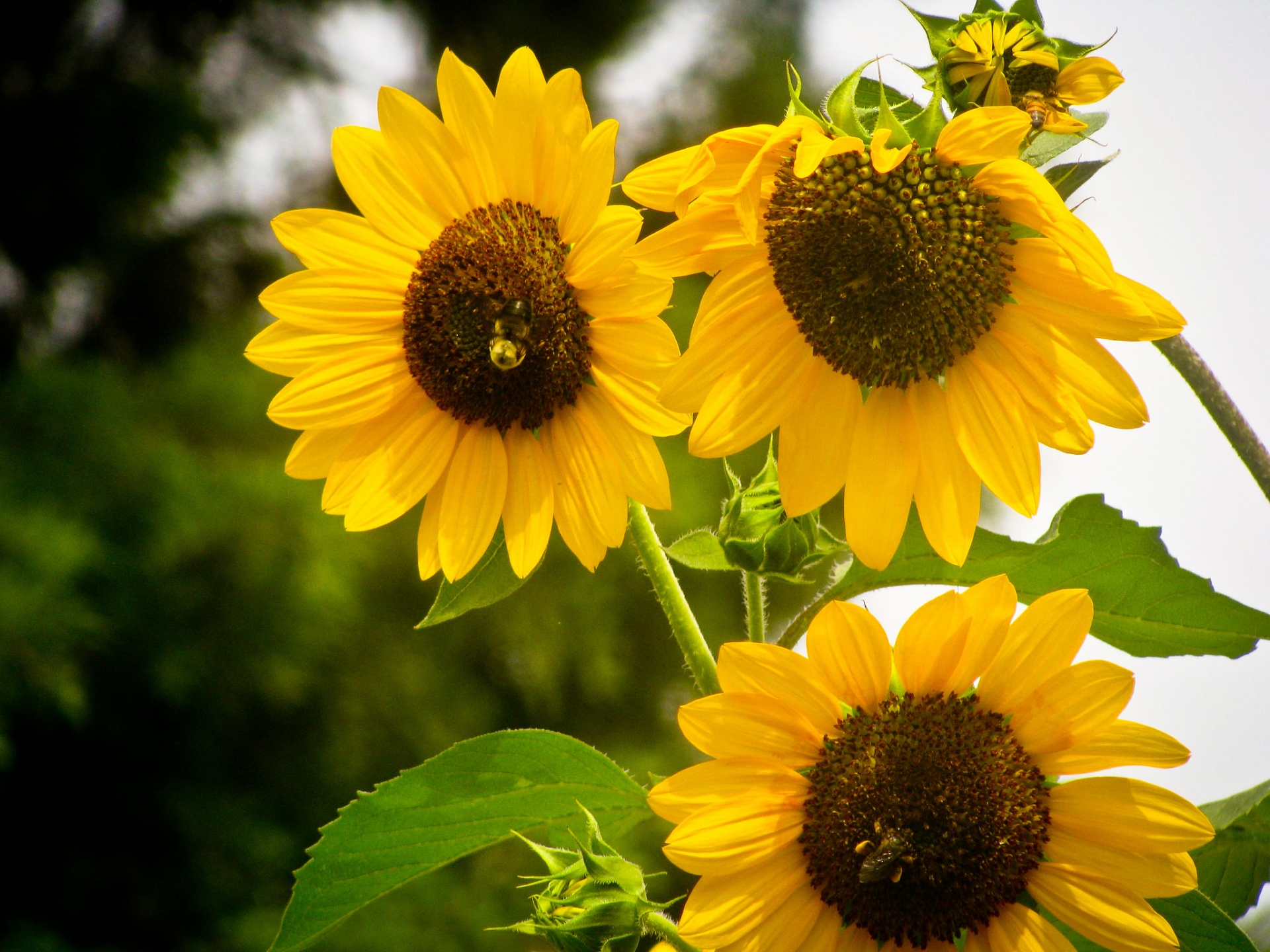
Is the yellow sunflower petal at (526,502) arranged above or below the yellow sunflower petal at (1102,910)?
above

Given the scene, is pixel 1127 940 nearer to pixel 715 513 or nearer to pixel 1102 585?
pixel 1102 585

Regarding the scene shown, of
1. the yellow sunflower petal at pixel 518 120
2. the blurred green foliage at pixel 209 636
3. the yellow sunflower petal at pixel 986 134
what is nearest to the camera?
the yellow sunflower petal at pixel 986 134

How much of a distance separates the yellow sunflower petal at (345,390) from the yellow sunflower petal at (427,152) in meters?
0.09

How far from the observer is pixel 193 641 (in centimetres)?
240

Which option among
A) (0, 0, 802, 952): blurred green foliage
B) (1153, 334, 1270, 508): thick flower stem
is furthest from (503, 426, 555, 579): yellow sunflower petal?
(0, 0, 802, 952): blurred green foliage

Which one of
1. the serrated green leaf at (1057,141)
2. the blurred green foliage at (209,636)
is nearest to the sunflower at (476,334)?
the serrated green leaf at (1057,141)

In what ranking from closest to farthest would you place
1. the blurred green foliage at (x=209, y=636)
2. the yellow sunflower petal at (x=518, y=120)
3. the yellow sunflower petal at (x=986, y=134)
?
the yellow sunflower petal at (x=986, y=134)
the yellow sunflower petal at (x=518, y=120)
the blurred green foliage at (x=209, y=636)

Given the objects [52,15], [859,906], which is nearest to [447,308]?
[859,906]

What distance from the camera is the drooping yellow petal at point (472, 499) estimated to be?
0.60 m

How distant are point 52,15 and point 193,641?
90.0 inches

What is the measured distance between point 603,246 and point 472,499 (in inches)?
6.5

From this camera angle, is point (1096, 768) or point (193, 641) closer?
point (1096, 768)

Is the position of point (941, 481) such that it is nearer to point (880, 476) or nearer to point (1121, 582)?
point (880, 476)

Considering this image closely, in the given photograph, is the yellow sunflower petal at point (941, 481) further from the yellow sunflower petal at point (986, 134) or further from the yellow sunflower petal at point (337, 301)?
the yellow sunflower petal at point (337, 301)
